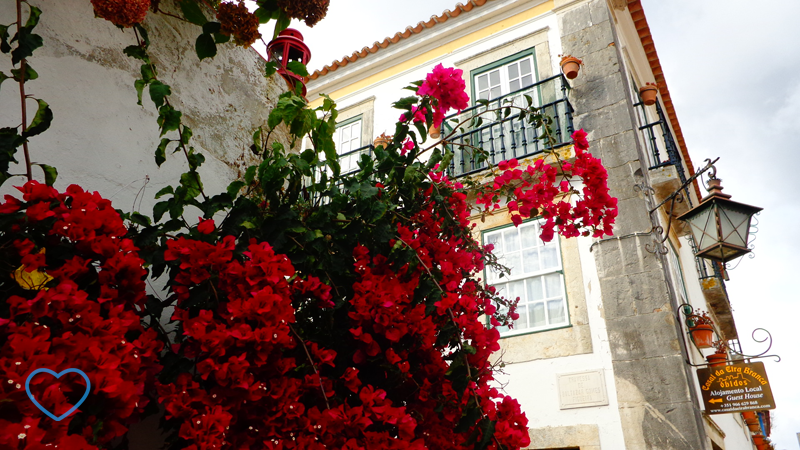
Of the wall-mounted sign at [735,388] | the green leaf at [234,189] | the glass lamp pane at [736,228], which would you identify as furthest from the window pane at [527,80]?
the green leaf at [234,189]

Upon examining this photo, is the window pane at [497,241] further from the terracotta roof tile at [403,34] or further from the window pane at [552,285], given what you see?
the terracotta roof tile at [403,34]

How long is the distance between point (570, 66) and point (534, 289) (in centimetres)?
282

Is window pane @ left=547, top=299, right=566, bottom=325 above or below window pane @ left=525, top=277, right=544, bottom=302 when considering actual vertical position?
below

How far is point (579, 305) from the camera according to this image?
5.59 m

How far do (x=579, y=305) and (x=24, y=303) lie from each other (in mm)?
5364

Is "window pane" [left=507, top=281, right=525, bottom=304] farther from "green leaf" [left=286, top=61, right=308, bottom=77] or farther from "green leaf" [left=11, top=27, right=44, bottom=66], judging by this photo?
"green leaf" [left=11, top=27, right=44, bottom=66]

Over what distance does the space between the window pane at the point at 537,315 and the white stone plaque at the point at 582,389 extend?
618mm

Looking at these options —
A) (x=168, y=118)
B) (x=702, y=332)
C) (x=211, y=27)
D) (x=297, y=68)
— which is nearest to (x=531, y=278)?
(x=702, y=332)

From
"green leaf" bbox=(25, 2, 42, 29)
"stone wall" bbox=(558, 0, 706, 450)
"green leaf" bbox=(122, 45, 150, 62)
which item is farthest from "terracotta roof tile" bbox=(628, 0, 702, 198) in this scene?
"green leaf" bbox=(25, 2, 42, 29)

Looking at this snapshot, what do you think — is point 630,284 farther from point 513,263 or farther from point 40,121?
point 40,121

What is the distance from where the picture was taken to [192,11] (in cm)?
172

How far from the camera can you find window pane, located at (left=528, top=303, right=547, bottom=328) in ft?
19.0

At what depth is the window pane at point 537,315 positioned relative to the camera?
19.0ft

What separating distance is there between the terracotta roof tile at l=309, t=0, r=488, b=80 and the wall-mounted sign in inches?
231
